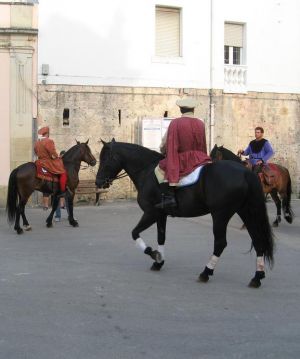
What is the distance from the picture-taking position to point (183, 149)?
7.27m

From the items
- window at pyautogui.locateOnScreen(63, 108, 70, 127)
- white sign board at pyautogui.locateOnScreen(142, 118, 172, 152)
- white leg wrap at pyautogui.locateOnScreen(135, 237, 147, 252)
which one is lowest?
white leg wrap at pyautogui.locateOnScreen(135, 237, 147, 252)

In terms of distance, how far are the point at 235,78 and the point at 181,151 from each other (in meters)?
12.5

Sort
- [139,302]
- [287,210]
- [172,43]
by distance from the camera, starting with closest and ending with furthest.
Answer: [139,302] < [287,210] < [172,43]

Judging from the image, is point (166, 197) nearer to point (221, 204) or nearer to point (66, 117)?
point (221, 204)

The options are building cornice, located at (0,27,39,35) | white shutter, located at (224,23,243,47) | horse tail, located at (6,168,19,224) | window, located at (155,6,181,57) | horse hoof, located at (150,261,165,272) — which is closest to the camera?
horse hoof, located at (150,261,165,272)

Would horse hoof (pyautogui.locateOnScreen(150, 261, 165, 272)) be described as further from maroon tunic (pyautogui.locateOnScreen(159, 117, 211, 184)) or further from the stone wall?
the stone wall

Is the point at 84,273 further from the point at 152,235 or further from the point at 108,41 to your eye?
the point at 108,41

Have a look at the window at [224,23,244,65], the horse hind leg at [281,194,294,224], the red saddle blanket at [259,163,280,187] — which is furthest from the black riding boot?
the window at [224,23,244,65]

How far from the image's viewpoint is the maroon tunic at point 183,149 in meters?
7.12

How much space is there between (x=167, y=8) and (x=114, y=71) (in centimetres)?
287

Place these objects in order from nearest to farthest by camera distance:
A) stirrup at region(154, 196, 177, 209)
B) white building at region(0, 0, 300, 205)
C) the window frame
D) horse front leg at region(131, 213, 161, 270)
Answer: stirrup at region(154, 196, 177, 209) → horse front leg at region(131, 213, 161, 270) → white building at region(0, 0, 300, 205) → the window frame

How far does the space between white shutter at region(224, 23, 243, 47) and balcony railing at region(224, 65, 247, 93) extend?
0.85 metres

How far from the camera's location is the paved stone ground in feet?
15.7

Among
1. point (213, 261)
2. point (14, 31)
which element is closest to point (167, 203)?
point (213, 261)
